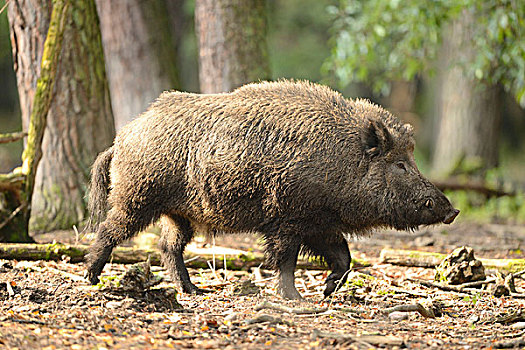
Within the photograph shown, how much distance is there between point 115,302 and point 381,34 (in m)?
7.13

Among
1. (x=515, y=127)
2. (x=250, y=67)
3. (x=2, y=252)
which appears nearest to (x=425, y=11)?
(x=250, y=67)

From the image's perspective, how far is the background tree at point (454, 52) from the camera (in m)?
9.76

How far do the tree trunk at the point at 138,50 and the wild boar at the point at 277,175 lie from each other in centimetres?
530

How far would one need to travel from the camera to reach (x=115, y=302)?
15.8 ft

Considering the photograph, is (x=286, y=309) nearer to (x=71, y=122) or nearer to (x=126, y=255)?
(x=126, y=255)

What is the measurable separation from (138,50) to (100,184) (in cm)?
543

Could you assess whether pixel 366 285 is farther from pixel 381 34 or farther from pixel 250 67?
pixel 381 34

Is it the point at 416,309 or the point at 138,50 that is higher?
the point at 138,50

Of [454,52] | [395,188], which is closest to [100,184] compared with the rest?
[395,188]

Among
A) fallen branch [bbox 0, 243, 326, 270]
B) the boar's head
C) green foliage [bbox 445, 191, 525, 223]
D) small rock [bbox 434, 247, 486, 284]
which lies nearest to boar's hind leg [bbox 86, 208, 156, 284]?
fallen branch [bbox 0, 243, 326, 270]

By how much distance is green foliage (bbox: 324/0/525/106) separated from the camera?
940 cm

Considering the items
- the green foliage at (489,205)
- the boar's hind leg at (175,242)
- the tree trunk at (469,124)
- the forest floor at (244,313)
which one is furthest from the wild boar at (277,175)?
the tree trunk at (469,124)

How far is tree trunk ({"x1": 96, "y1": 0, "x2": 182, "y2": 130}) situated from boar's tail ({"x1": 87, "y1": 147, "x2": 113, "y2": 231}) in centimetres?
483

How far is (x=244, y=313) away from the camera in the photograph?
15.8ft
